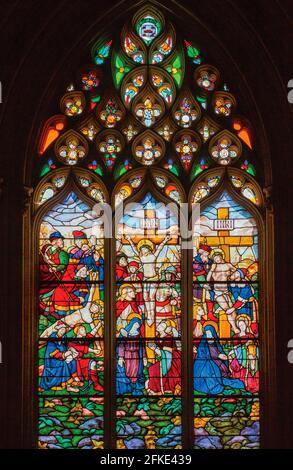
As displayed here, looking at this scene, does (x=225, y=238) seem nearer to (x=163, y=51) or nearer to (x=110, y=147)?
(x=110, y=147)

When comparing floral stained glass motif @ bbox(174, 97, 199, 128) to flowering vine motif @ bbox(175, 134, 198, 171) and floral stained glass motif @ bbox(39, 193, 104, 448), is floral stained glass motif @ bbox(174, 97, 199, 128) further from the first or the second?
floral stained glass motif @ bbox(39, 193, 104, 448)

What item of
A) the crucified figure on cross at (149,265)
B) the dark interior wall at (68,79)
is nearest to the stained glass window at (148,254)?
the crucified figure on cross at (149,265)

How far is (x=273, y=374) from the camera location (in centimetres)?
2270

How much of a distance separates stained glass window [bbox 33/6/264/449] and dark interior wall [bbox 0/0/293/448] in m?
0.34

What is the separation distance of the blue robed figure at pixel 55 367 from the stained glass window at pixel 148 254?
2 cm

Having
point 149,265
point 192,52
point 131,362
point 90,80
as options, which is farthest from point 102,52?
point 131,362

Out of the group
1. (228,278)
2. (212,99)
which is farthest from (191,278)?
(212,99)

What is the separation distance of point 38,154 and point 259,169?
2.58 meters

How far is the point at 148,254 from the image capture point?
23422mm

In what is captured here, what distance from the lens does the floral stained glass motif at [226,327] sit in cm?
2298

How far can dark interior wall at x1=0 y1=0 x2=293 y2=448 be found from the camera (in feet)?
74.4

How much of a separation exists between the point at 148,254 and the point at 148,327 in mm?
852

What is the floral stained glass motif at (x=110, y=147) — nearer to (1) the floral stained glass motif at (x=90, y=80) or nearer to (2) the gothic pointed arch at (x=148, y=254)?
(2) the gothic pointed arch at (x=148, y=254)

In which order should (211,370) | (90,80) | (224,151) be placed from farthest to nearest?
(90,80) < (224,151) < (211,370)
